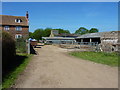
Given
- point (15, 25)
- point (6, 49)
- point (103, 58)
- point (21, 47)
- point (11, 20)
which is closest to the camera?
point (6, 49)

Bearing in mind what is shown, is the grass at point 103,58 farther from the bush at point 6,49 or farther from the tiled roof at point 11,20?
the tiled roof at point 11,20

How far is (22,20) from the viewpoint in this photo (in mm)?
39094

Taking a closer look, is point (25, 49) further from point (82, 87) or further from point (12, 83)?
point (82, 87)

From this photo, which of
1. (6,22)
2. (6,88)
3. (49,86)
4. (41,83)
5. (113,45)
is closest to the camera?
(6,88)

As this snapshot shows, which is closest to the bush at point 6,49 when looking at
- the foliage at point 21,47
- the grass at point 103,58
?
the foliage at point 21,47

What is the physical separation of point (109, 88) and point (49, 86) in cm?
230

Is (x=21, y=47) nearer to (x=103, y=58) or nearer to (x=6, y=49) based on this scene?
(x=6, y=49)

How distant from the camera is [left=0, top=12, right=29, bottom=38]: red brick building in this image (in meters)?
36.8

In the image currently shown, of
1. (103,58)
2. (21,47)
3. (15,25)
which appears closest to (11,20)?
(15,25)

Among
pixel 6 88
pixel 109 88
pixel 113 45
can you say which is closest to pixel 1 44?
pixel 6 88

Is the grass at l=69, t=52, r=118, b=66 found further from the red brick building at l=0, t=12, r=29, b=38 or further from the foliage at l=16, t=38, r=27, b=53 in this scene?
the red brick building at l=0, t=12, r=29, b=38

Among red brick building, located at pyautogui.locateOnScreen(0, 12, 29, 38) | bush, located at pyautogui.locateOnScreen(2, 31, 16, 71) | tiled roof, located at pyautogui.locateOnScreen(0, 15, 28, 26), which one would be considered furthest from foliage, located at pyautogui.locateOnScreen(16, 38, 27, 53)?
tiled roof, located at pyautogui.locateOnScreen(0, 15, 28, 26)

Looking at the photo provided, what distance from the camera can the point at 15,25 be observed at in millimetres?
37125

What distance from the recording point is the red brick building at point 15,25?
3678 cm
